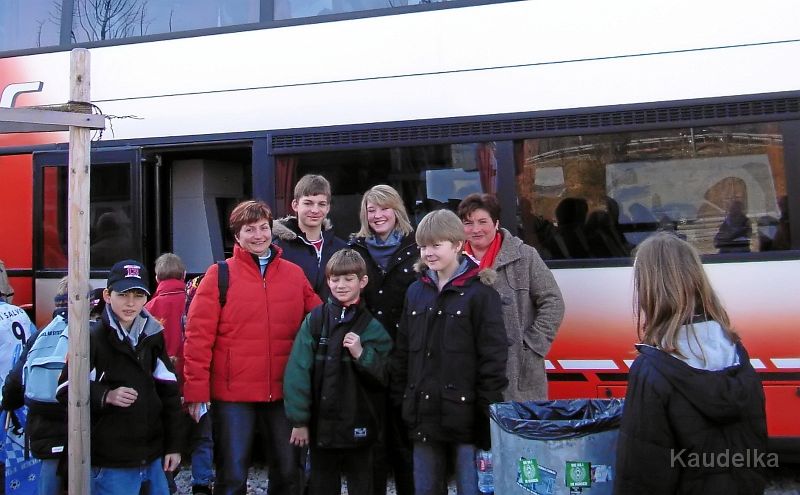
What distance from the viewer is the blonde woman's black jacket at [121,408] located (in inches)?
137

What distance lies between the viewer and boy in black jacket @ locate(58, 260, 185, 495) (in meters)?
3.47

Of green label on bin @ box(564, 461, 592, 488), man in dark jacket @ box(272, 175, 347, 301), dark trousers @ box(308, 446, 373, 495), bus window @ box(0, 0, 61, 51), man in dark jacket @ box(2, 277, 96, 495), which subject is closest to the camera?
green label on bin @ box(564, 461, 592, 488)

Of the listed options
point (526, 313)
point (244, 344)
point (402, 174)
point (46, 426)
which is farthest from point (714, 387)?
point (402, 174)

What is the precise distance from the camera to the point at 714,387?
2.22 meters

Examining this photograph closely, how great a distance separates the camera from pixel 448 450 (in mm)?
3615

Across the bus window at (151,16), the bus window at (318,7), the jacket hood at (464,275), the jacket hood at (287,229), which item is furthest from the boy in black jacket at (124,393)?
the bus window at (151,16)

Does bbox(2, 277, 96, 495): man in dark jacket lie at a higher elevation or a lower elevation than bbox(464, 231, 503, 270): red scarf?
lower

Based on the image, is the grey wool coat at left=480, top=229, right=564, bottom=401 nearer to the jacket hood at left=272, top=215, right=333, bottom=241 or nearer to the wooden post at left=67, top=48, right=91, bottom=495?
Answer: the jacket hood at left=272, top=215, right=333, bottom=241

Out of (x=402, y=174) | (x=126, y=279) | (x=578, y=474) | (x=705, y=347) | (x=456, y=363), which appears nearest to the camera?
(x=705, y=347)

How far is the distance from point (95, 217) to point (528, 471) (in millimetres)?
4496

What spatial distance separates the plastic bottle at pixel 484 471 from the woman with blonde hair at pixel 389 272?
62 cm

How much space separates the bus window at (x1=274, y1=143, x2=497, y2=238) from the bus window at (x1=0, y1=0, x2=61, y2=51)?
2412mm

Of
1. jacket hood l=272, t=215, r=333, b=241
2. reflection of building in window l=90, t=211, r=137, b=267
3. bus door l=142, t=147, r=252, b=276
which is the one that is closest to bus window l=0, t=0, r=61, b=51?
bus door l=142, t=147, r=252, b=276

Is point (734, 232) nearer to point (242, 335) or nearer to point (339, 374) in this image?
point (339, 374)
